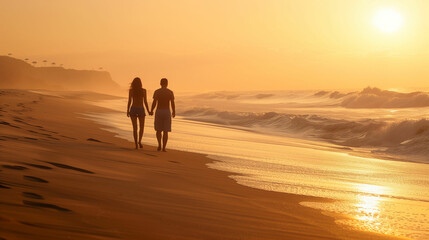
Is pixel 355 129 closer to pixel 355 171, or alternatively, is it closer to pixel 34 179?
pixel 355 171

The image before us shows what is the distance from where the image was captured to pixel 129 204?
16.8ft

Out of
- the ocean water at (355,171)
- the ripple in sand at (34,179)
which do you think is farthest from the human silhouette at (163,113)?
the ripple in sand at (34,179)

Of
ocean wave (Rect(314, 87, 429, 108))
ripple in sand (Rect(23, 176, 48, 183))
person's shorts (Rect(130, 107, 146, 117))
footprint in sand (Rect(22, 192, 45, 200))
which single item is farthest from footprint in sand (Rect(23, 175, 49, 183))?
ocean wave (Rect(314, 87, 429, 108))

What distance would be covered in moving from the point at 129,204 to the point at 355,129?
20.7 meters

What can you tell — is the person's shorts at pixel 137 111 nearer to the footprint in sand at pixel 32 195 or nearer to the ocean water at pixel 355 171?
the ocean water at pixel 355 171

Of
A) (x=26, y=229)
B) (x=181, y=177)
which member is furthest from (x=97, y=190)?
(x=181, y=177)

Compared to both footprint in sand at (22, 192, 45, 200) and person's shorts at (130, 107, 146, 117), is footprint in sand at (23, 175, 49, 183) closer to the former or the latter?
footprint in sand at (22, 192, 45, 200)

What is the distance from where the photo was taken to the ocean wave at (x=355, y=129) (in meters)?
19.1

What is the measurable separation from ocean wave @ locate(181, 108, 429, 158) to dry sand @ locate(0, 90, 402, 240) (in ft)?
40.4

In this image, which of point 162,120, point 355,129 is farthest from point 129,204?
point 355,129

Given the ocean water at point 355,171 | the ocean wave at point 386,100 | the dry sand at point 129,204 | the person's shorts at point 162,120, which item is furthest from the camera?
the ocean wave at point 386,100

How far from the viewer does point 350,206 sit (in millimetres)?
6742

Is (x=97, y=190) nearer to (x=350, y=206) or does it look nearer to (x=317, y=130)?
(x=350, y=206)

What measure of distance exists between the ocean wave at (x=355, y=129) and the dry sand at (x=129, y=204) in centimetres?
1233
